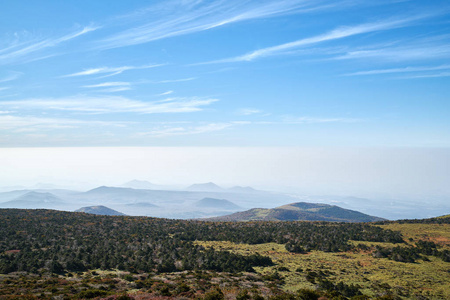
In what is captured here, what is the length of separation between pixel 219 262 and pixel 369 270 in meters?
27.5

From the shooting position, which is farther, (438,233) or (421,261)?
(438,233)

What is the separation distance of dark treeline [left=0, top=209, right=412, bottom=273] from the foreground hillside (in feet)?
0.73

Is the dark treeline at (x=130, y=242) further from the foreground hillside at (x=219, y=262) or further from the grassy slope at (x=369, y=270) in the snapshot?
the grassy slope at (x=369, y=270)

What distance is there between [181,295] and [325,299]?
658 inches

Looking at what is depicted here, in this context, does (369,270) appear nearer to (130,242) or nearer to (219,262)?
(219,262)

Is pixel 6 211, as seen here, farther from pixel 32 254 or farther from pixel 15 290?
pixel 15 290

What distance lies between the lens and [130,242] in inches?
2504

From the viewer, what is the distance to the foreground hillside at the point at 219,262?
104 feet

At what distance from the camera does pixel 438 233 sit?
6456cm

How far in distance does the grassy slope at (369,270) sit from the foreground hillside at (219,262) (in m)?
Result: 0.17

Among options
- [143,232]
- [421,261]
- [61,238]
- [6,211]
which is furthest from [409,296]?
[6,211]

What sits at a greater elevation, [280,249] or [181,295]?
[181,295]

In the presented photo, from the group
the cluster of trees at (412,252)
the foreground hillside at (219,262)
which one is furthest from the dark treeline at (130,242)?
the cluster of trees at (412,252)

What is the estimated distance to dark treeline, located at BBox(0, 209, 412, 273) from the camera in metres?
45.8
